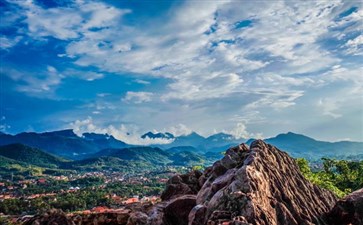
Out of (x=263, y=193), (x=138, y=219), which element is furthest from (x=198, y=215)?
(x=138, y=219)

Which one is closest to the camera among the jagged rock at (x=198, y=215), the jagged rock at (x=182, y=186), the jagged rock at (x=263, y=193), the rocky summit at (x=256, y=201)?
the jagged rock at (x=263, y=193)

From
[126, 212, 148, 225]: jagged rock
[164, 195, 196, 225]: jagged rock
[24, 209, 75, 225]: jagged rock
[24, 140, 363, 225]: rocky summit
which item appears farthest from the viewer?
[126, 212, 148, 225]: jagged rock

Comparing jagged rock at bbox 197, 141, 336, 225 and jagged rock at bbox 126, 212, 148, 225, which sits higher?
jagged rock at bbox 197, 141, 336, 225

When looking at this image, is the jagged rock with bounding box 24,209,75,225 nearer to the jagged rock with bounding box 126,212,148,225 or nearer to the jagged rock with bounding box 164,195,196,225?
the jagged rock with bounding box 126,212,148,225

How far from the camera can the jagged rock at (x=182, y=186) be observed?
26.7 metres

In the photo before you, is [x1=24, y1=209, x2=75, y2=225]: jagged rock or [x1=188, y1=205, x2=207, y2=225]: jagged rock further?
[x1=24, y1=209, x2=75, y2=225]: jagged rock

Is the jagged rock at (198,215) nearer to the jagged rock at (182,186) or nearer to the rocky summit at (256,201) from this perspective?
the rocky summit at (256,201)

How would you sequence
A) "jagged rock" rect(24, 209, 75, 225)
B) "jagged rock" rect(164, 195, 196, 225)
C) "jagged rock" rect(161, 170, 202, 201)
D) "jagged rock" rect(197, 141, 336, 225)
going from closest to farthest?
"jagged rock" rect(197, 141, 336, 225), "jagged rock" rect(24, 209, 75, 225), "jagged rock" rect(164, 195, 196, 225), "jagged rock" rect(161, 170, 202, 201)

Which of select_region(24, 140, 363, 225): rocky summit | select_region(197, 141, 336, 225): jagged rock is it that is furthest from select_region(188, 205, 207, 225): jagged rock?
select_region(197, 141, 336, 225): jagged rock

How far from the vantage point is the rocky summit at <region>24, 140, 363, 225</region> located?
14.7 meters

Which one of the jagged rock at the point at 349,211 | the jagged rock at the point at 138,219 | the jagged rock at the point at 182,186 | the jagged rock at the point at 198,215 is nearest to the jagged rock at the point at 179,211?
the jagged rock at the point at 138,219

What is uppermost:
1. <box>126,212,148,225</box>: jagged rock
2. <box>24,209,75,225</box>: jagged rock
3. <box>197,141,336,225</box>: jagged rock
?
<box>197,141,336,225</box>: jagged rock

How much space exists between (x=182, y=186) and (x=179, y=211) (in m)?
6.43

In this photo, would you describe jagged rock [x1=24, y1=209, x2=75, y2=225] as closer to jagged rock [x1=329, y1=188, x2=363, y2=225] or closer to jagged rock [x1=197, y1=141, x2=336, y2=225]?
jagged rock [x1=197, y1=141, x2=336, y2=225]
